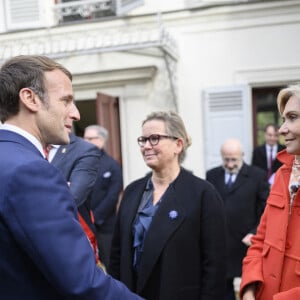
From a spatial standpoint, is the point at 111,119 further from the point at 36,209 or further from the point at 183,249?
the point at 36,209

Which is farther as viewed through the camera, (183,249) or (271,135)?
(271,135)

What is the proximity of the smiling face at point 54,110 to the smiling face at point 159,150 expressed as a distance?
1058 mm

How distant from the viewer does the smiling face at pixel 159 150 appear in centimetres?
241

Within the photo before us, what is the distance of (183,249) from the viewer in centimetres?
222

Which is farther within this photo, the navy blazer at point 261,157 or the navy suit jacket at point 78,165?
the navy blazer at point 261,157

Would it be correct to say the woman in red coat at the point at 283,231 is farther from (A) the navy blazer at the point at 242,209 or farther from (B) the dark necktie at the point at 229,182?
(B) the dark necktie at the point at 229,182

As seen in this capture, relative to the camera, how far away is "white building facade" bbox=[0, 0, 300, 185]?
19.4ft

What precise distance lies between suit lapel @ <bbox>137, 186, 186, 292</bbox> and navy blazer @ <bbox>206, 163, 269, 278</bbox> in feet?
5.27

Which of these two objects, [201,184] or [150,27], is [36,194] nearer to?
[201,184]

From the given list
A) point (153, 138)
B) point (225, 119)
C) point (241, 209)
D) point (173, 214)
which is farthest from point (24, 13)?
point (173, 214)

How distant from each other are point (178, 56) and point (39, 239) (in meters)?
5.33

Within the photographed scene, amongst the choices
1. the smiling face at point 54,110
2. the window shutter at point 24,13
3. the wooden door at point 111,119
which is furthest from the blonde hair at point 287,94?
the window shutter at point 24,13

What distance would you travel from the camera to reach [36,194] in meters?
1.14

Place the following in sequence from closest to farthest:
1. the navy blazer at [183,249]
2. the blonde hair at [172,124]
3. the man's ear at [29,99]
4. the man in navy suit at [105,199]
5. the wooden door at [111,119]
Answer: the man's ear at [29,99] < the navy blazer at [183,249] < the blonde hair at [172,124] < the man in navy suit at [105,199] < the wooden door at [111,119]
